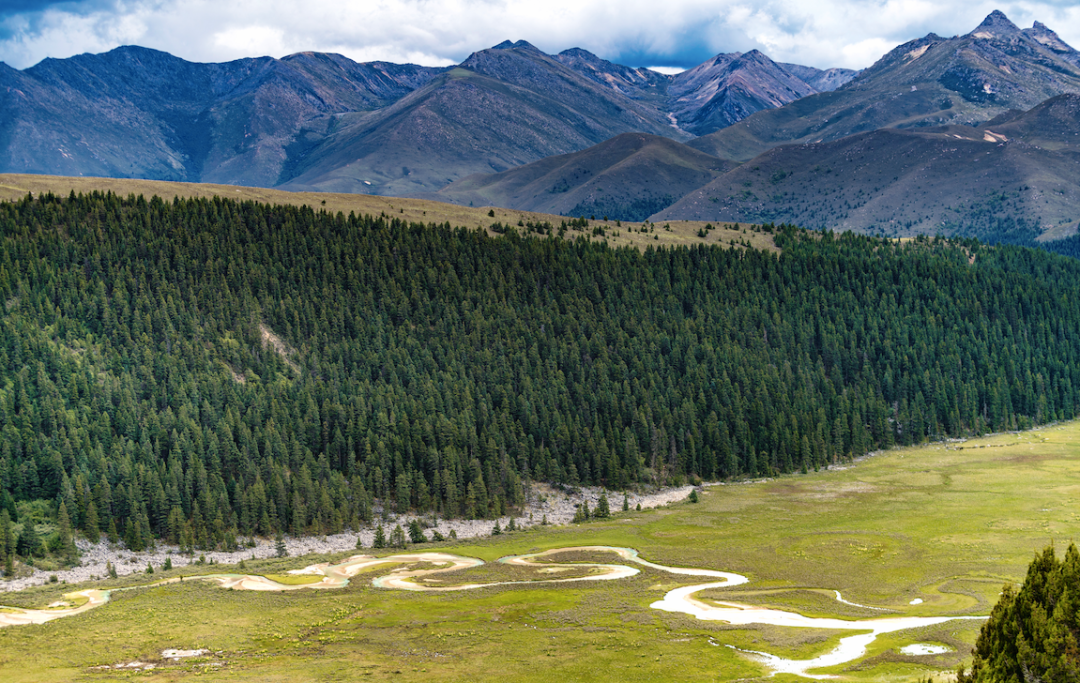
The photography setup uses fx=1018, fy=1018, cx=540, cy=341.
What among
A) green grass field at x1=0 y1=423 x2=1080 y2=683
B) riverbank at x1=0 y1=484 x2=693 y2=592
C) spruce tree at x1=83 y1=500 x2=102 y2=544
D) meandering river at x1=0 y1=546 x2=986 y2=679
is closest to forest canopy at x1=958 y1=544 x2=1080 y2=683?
green grass field at x1=0 y1=423 x2=1080 y2=683

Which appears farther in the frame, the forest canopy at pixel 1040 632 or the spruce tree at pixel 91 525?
the spruce tree at pixel 91 525

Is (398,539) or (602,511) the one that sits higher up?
(602,511)

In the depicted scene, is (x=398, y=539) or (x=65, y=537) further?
(x=398, y=539)

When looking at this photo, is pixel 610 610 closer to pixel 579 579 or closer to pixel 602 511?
pixel 579 579

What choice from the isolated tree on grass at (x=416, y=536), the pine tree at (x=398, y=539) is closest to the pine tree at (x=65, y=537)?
the pine tree at (x=398, y=539)

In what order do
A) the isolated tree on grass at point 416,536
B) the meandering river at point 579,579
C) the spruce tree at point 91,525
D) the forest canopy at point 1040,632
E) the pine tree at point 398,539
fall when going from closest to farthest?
the forest canopy at point 1040,632 → the meandering river at point 579,579 → the spruce tree at point 91,525 → the pine tree at point 398,539 → the isolated tree on grass at point 416,536

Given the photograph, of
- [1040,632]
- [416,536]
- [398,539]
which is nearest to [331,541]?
[398,539]

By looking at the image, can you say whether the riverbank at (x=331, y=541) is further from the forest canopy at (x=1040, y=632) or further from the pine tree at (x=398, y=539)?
the forest canopy at (x=1040, y=632)

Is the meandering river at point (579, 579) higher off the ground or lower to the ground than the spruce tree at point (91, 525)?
lower

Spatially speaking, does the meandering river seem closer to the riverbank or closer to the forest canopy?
the riverbank

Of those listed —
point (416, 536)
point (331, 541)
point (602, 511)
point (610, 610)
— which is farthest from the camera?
point (602, 511)
